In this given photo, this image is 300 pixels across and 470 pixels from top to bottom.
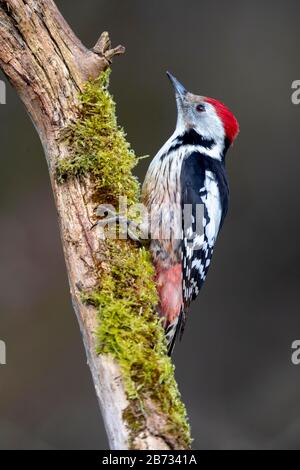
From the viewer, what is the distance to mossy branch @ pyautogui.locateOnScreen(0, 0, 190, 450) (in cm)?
232

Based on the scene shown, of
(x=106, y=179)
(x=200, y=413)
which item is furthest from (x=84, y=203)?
(x=200, y=413)

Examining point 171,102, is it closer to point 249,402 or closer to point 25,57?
point 249,402

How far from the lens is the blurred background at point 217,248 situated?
5.92 meters

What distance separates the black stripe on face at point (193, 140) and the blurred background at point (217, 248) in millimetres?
2407

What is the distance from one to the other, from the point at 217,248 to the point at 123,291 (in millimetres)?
→ 3803

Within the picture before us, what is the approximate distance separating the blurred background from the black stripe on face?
7.90 feet

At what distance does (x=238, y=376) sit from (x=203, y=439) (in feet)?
2.07

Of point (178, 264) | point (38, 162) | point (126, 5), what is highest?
point (126, 5)

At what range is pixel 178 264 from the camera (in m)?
3.21
